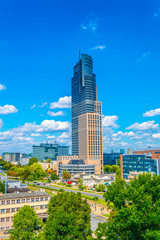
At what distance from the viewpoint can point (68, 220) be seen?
4197 cm

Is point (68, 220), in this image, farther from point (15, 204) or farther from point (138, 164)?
point (138, 164)

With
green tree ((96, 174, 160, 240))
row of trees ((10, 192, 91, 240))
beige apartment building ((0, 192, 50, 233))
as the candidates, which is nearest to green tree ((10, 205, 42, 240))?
row of trees ((10, 192, 91, 240))

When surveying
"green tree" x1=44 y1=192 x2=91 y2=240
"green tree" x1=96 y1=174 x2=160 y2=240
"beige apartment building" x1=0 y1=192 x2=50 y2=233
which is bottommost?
"beige apartment building" x1=0 y1=192 x2=50 y2=233

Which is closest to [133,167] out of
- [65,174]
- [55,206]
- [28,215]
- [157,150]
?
[157,150]

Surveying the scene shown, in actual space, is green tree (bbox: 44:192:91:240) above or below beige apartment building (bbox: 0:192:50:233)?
above

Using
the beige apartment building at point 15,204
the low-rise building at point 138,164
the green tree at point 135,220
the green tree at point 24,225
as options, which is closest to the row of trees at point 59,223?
the green tree at point 24,225

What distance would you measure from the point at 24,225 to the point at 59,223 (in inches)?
375

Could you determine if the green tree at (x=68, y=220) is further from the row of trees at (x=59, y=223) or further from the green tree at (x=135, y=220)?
the green tree at (x=135, y=220)

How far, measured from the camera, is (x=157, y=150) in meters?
132

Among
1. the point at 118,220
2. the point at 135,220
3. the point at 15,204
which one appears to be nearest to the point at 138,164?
the point at 15,204

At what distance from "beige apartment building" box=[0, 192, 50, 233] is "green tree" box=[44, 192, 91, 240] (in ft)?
48.1

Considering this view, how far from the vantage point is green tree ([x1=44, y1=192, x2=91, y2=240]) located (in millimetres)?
40156

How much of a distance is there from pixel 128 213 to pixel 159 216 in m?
4.49

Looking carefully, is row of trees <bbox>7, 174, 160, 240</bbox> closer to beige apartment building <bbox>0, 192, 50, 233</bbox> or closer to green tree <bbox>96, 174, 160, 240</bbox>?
green tree <bbox>96, 174, 160, 240</bbox>
